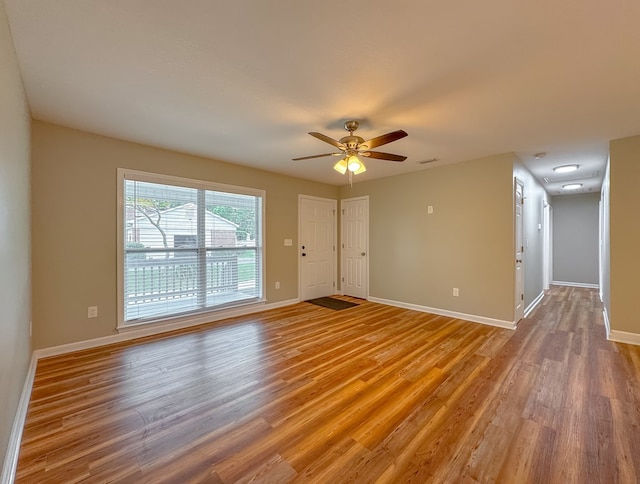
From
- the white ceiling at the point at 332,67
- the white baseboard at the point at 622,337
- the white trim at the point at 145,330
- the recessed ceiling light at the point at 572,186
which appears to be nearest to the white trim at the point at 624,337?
the white baseboard at the point at 622,337

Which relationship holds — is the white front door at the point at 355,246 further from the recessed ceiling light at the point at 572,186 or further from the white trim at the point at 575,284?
the white trim at the point at 575,284

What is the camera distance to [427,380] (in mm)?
2404

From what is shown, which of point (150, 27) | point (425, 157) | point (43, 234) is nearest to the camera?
point (150, 27)

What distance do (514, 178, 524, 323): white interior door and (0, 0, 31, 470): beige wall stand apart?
4895 mm

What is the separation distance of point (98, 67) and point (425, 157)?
3686 millimetres

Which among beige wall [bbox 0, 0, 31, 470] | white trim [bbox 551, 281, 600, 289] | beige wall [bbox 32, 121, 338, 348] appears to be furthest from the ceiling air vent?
beige wall [bbox 0, 0, 31, 470]

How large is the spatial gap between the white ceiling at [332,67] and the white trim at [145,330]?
2313 mm

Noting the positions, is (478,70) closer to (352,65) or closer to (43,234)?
(352,65)

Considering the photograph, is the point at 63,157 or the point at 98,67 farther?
the point at 63,157

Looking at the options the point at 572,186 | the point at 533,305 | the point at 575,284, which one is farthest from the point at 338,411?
the point at 575,284

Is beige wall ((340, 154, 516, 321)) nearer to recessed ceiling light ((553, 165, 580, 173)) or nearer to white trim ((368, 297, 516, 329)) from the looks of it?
white trim ((368, 297, 516, 329))

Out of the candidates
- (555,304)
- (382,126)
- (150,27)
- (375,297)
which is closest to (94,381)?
(150,27)

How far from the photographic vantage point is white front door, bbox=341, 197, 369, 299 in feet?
18.4

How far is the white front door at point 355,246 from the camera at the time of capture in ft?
18.4
